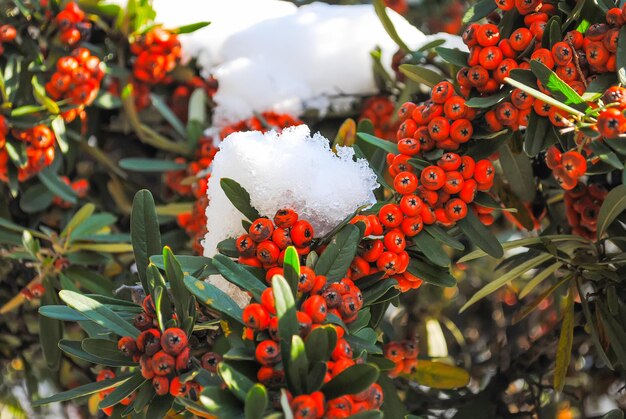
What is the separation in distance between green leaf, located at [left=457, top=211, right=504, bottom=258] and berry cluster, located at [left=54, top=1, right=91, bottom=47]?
904 mm

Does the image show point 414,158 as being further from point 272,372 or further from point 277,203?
point 272,372

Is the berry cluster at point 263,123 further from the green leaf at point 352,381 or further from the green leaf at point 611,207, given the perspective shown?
the green leaf at point 352,381

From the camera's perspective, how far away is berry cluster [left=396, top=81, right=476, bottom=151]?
3.33ft

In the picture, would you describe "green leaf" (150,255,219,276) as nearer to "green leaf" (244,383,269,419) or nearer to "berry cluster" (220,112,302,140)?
"green leaf" (244,383,269,419)

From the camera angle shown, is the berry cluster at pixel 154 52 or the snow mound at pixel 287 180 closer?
the snow mound at pixel 287 180

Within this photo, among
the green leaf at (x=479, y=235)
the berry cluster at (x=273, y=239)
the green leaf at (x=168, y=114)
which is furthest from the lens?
the green leaf at (x=168, y=114)

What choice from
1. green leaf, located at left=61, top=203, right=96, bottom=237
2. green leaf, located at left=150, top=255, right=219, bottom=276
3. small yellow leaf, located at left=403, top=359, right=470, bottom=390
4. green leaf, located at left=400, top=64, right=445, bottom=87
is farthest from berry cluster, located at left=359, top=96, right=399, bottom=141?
green leaf, located at left=150, top=255, right=219, bottom=276

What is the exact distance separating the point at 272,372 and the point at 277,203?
273 millimetres

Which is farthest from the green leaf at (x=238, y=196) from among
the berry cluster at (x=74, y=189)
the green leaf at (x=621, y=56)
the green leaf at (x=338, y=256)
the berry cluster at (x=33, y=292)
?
the berry cluster at (x=74, y=189)

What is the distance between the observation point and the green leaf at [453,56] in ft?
3.43

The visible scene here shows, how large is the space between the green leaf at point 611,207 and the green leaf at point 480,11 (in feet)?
1.04

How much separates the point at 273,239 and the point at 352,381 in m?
0.24

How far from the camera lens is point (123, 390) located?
2.84ft

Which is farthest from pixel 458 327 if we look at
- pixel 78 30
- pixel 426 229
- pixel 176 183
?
pixel 78 30
